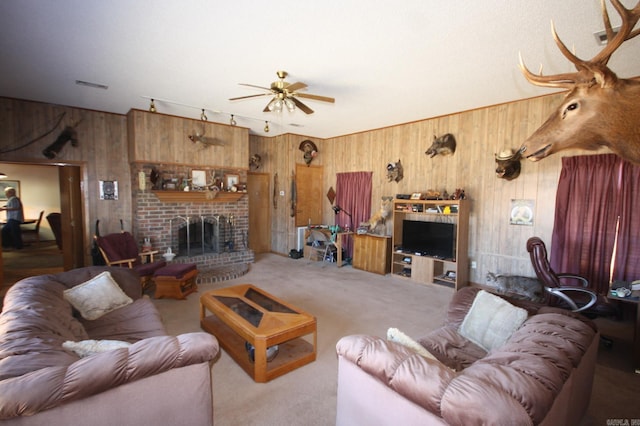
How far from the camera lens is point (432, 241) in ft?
17.3

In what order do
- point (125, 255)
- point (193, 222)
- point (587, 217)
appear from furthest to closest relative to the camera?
point (193, 222)
point (125, 255)
point (587, 217)

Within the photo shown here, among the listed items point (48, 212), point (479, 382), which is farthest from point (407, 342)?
point (48, 212)

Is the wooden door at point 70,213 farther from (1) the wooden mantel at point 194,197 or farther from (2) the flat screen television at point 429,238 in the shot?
(2) the flat screen television at point 429,238

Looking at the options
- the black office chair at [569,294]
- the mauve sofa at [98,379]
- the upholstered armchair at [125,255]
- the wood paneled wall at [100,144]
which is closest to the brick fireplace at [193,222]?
the wood paneled wall at [100,144]

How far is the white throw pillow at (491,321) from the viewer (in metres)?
2.10

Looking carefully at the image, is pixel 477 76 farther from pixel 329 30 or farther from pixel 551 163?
pixel 329 30

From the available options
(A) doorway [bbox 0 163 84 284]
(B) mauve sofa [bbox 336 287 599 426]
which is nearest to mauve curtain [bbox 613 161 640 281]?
(B) mauve sofa [bbox 336 287 599 426]

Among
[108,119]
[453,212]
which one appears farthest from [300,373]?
[108,119]

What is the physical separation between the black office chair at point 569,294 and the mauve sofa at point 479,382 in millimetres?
1295

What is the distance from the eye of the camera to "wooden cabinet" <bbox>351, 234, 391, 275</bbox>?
577 centimetres

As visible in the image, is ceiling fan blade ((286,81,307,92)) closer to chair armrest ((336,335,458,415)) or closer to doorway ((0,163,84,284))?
chair armrest ((336,335,458,415))

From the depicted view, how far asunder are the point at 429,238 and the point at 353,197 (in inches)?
84.8

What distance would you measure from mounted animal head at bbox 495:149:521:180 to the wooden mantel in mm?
4898

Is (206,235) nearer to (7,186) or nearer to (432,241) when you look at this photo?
(432,241)
